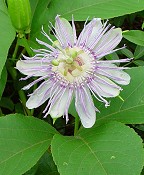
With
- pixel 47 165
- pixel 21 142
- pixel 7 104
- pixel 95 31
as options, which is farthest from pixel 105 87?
pixel 7 104

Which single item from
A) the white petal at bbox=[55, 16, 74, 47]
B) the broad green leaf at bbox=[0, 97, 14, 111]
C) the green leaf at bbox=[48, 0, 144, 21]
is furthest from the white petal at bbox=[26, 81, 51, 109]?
the broad green leaf at bbox=[0, 97, 14, 111]

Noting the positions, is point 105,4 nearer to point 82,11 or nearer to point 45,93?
point 82,11

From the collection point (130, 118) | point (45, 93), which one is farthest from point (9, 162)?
point (130, 118)

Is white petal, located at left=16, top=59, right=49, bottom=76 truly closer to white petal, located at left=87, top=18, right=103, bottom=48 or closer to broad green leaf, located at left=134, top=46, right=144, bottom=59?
white petal, located at left=87, top=18, right=103, bottom=48

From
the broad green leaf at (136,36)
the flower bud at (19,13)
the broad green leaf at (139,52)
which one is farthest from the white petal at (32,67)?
the broad green leaf at (139,52)

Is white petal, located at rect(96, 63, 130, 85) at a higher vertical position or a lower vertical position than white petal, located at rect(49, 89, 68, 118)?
higher

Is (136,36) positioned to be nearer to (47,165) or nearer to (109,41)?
(109,41)

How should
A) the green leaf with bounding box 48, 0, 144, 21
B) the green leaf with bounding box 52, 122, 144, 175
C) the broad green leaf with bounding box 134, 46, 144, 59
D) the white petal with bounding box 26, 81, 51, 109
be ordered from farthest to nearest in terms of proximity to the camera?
the broad green leaf with bounding box 134, 46, 144, 59 < the green leaf with bounding box 48, 0, 144, 21 < the white petal with bounding box 26, 81, 51, 109 < the green leaf with bounding box 52, 122, 144, 175
